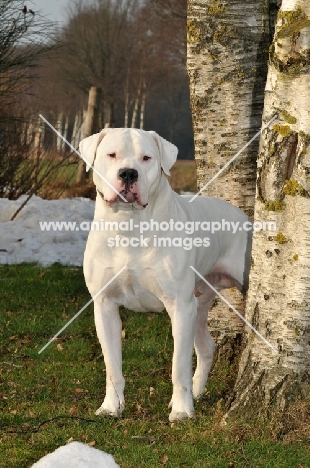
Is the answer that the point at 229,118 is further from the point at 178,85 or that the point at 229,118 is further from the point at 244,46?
the point at 178,85

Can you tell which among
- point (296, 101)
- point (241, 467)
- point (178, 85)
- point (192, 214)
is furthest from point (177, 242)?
point (178, 85)

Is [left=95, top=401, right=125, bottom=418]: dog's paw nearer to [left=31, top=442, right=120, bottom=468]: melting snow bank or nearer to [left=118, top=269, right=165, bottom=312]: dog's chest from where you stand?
[left=118, top=269, right=165, bottom=312]: dog's chest

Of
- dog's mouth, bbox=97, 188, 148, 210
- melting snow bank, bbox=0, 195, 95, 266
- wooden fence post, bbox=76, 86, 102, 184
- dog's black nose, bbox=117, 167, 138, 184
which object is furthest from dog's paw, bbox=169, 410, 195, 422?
wooden fence post, bbox=76, 86, 102, 184

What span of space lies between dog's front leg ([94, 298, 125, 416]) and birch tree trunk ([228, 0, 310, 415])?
769 mm

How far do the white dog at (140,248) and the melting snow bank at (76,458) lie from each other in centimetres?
91

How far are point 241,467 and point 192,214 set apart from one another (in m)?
1.76

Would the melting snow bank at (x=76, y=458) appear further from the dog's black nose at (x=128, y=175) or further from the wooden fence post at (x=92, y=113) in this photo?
the wooden fence post at (x=92, y=113)

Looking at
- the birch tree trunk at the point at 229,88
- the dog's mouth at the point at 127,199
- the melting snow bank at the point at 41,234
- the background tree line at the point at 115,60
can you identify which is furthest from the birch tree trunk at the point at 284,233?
the background tree line at the point at 115,60

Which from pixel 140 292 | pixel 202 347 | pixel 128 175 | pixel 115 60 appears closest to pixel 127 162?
pixel 128 175

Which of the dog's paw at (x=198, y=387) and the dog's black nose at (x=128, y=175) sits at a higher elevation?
the dog's black nose at (x=128, y=175)

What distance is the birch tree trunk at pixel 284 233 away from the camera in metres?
4.27

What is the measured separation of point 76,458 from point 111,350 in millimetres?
1124

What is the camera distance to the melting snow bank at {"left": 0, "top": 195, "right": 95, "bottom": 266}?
416 inches

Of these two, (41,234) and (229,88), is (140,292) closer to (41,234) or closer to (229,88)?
(229,88)
